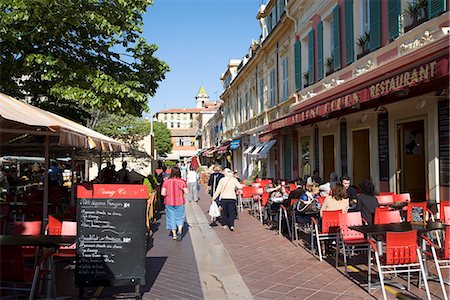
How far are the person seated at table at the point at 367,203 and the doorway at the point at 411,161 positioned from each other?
3.71 metres

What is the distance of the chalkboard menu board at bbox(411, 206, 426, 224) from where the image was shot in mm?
7477

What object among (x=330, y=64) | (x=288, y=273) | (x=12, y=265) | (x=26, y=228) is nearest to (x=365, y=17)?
(x=330, y=64)

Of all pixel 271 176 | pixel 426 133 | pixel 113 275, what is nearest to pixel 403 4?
pixel 426 133

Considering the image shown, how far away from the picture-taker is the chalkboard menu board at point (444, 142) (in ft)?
27.9

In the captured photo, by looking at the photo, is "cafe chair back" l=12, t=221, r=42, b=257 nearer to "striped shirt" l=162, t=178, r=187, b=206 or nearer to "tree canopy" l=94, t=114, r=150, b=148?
"striped shirt" l=162, t=178, r=187, b=206

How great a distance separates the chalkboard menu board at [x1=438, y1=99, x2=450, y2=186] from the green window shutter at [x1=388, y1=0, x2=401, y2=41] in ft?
6.78

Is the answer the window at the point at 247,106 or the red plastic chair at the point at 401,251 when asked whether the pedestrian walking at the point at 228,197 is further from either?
the window at the point at 247,106

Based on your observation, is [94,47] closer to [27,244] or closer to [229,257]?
[229,257]

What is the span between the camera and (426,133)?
9242 millimetres

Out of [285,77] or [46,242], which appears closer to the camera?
[46,242]

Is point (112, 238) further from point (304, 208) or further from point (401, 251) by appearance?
point (304, 208)

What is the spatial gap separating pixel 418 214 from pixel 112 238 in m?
5.31

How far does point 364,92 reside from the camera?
30.0 feet

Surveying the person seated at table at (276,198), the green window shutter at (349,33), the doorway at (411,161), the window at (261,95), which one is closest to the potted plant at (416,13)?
the doorway at (411,161)
